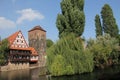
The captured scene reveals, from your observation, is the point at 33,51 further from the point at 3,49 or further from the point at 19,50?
the point at 3,49

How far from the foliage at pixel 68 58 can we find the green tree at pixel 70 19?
4.97m

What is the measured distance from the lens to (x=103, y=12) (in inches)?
2657

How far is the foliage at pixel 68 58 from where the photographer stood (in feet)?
103

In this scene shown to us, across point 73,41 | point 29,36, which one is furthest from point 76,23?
point 29,36

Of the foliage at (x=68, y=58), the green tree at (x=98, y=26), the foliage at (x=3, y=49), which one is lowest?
the foliage at (x=68, y=58)

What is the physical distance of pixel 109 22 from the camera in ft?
215

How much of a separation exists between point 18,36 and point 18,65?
9.99 metres

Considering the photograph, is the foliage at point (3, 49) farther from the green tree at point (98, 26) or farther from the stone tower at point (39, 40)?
the green tree at point (98, 26)

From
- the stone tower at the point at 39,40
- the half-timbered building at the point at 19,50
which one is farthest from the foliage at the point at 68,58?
the stone tower at the point at 39,40

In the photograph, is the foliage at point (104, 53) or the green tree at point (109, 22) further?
the green tree at point (109, 22)

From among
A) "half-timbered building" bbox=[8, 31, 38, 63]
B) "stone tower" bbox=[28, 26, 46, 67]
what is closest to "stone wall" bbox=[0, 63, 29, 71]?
"half-timbered building" bbox=[8, 31, 38, 63]

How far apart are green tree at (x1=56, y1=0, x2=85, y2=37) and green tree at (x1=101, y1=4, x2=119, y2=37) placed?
26698mm

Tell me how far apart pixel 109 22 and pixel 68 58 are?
1462 inches

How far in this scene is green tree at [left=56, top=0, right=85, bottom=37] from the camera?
39.4 metres
